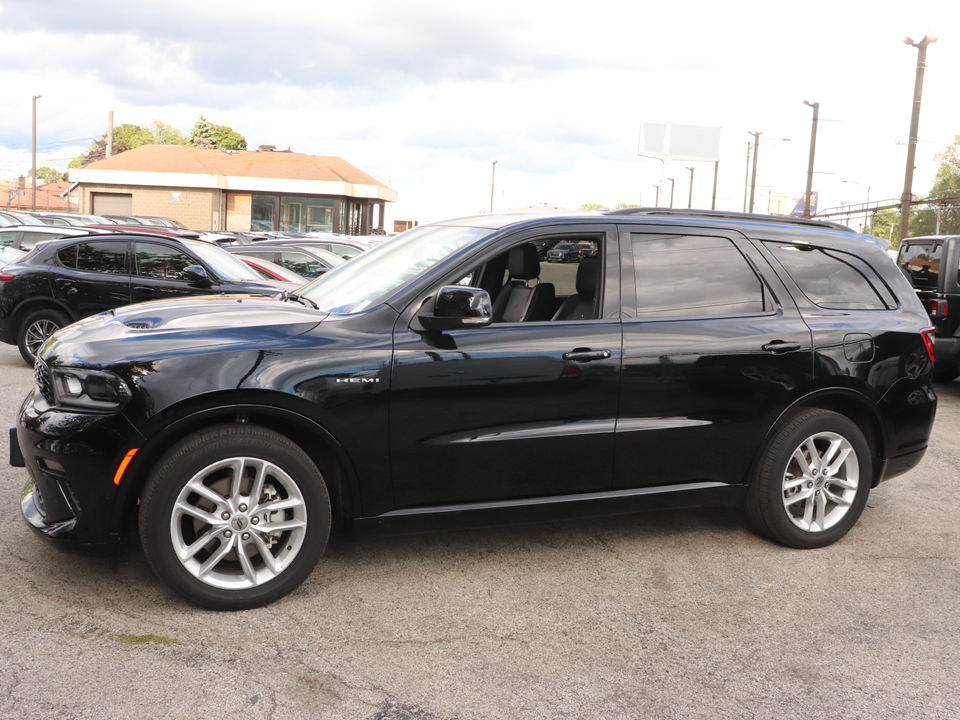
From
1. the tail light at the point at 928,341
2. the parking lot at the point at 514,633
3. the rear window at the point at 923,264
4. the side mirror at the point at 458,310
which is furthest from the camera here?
the rear window at the point at 923,264

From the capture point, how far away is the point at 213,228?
5075cm

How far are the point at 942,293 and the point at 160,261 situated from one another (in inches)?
346

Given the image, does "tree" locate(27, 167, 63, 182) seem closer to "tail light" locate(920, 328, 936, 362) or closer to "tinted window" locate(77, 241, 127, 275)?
"tinted window" locate(77, 241, 127, 275)

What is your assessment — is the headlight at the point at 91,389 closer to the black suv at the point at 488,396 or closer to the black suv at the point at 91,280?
the black suv at the point at 488,396

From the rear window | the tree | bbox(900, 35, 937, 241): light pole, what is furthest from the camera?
the tree

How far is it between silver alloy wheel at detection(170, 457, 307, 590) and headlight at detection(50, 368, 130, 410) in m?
0.45

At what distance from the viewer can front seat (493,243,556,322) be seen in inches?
187

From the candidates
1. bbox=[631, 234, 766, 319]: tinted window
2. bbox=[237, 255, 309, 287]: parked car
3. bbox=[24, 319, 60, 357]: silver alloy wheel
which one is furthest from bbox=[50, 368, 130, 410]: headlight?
bbox=[237, 255, 309, 287]: parked car

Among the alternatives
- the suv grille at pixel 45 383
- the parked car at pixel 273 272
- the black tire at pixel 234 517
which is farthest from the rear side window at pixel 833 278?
the parked car at pixel 273 272

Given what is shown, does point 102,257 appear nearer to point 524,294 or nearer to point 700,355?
point 524,294

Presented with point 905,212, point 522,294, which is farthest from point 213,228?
point 522,294

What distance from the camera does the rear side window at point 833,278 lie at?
16.4ft

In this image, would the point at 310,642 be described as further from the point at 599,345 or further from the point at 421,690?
the point at 599,345

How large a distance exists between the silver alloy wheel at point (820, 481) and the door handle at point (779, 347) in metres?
0.50
